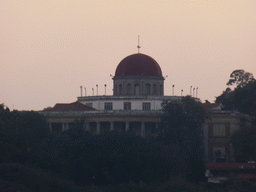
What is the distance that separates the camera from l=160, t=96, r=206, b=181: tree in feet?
524

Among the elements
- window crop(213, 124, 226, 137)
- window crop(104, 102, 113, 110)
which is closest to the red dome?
window crop(104, 102, 113, 110)

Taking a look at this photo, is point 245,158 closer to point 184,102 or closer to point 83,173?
point 184,102

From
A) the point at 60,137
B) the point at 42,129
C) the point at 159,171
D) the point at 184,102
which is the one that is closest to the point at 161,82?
the point at 184,102

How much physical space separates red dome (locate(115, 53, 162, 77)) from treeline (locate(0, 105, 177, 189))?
4992 centimetres

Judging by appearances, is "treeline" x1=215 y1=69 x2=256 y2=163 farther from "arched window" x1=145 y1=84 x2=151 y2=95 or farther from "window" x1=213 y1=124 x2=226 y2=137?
"arched window" x1=145 y1=84 x2=151 y2=95

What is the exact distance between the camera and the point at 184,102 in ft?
550

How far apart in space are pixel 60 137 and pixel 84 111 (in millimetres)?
34883

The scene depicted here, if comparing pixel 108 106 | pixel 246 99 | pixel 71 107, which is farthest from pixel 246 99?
pixel 71 107

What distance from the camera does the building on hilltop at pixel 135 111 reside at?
6875 inches

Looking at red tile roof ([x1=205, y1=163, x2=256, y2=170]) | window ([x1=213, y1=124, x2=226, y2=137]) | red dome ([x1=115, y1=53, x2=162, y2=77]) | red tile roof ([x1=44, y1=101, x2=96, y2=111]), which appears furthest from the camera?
red dome ([x1=115, y1=53, x2=162, y2=77])

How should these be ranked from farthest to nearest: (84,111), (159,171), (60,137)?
(84,111) < (60,137) < (159,171)

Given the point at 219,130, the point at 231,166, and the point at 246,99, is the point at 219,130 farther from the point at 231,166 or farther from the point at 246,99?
the point at 231,166

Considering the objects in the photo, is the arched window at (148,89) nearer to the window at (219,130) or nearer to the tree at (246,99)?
the tree at (246,99)

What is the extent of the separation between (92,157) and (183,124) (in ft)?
131
